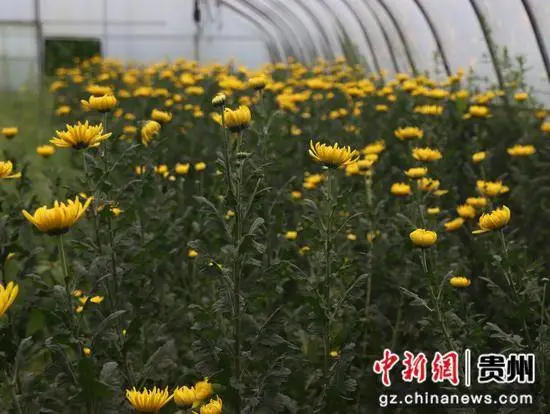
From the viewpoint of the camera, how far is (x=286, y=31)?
17344 mm

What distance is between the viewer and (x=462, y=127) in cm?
501

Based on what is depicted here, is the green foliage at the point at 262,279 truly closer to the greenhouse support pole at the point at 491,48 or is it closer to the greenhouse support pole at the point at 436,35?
the greenhouse support pole at the point at 491,48

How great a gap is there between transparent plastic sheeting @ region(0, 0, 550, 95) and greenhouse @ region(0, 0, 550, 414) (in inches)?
4.6

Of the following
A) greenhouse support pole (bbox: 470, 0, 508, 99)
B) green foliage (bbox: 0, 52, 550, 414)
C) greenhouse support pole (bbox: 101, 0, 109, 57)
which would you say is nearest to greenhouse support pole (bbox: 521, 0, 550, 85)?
greenhouse support pole (bbox: 470, 0, 508, 99)

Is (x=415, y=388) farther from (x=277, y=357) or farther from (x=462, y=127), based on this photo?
(x=462, y=127)

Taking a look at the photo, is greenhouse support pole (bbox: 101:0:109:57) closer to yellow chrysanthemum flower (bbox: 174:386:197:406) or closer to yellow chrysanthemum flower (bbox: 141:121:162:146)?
yellow chrysanthemum flower (bbox: 141:121:162:146)

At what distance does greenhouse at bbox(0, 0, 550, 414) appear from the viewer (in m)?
1.80

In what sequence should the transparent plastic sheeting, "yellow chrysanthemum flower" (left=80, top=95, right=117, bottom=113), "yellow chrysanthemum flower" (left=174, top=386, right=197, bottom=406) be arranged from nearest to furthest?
"yellow chrysanthemum flower" (left=174, top=386, right=197, bottom=406) < "yellow chrysanthemum flower" (left=80, top=95, right=117, bottom=113) < the transparent plastic sheeting

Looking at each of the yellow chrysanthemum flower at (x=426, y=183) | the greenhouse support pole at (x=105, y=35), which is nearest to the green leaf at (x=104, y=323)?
the yellow chrysanthemum flower at (x=426, y=183)

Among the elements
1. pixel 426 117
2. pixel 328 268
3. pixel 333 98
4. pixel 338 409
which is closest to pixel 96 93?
pixel 328 268

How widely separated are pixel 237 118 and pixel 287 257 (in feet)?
3.32

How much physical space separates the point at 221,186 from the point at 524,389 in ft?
4.66

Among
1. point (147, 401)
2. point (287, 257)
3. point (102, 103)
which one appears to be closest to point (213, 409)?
point (147, 401)

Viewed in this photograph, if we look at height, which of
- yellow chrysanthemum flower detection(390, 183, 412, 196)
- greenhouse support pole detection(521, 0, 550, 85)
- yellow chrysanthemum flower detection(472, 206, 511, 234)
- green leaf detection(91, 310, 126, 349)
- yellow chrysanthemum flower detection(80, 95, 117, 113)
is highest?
greenhouse support pole detection(521, 0, 550, 85)
